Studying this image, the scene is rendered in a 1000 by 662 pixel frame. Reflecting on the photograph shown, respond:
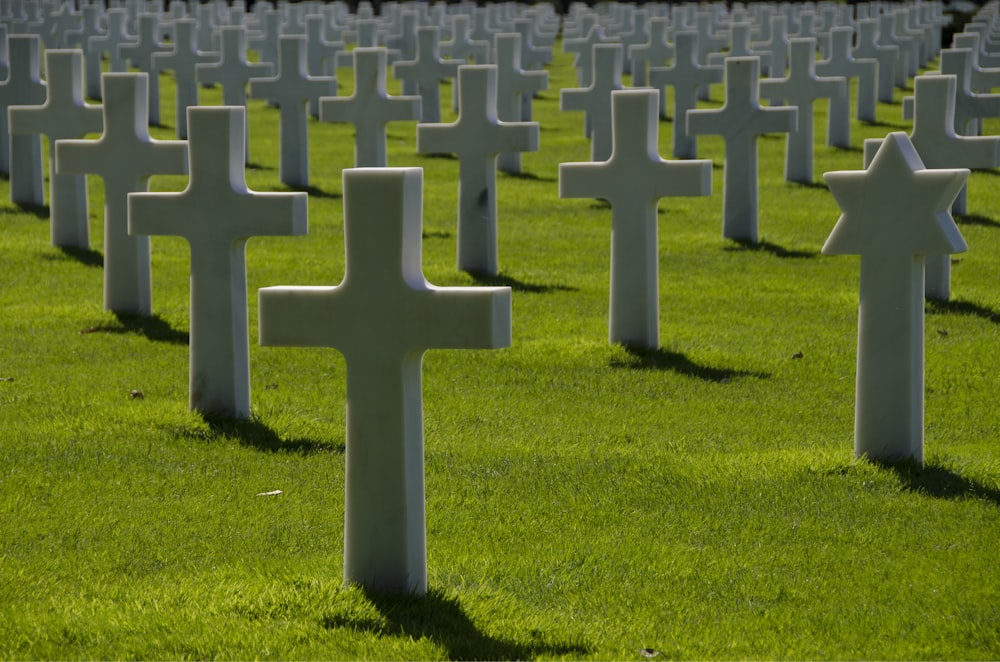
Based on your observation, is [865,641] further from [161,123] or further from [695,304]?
[161,123]

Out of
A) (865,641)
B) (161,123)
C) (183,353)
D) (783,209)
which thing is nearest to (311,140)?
(161,123)

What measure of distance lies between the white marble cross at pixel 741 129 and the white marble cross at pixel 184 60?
714cm

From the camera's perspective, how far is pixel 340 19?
36.5 meters

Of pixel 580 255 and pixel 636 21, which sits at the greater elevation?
pixel 636 21

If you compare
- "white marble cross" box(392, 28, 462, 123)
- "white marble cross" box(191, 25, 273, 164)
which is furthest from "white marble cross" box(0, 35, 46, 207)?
"white marble cross" box(392, 28, 462, 123)

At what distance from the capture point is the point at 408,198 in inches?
186

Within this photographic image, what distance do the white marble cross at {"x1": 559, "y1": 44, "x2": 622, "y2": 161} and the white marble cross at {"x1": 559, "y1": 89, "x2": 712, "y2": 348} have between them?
200 inches

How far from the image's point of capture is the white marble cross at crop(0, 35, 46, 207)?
1365 cm

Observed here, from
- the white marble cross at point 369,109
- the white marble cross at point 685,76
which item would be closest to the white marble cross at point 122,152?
the white marble cross at point 369,109

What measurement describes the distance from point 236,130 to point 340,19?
99.7 feet

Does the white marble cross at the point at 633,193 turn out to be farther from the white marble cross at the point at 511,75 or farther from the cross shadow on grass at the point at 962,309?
the white marble cross at the point at 511,75

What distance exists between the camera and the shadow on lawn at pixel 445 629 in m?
4.50

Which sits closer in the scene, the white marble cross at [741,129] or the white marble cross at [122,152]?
the white marble cross at [122,152]

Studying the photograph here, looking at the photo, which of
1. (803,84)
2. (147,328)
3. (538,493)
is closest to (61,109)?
(147,328)
